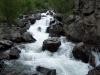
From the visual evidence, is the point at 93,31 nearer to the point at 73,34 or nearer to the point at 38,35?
the point at 73,34

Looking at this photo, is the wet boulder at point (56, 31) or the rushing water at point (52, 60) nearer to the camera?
the rushing water at point (52, 60)

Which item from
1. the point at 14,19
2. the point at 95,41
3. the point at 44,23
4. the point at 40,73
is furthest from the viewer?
the point at 44,23

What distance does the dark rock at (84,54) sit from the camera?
28312 mm

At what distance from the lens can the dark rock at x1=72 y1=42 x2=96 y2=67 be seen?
1115 inches

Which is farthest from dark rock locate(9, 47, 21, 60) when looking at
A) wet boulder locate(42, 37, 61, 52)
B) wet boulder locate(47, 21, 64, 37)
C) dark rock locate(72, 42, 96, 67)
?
wet boulder locate(47, 21, 64, 37)

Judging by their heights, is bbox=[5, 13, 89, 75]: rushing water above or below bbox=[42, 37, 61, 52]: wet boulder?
below

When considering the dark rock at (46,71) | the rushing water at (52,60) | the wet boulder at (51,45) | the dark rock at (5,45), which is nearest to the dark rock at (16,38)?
the rushing water at (52,60)

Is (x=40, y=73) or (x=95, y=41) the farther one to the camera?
(x=95, y=41)

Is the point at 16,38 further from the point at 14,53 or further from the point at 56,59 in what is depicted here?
the point at 56,59

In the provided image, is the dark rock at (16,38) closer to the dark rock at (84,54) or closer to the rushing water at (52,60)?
the rushing water at (52,60)

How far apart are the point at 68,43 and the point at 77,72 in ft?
31.9

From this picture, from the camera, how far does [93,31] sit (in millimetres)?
31781

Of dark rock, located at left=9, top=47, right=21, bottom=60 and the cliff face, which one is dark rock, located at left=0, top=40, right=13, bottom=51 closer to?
dark rock, located at left=9, top=47, right=21, bottom=60

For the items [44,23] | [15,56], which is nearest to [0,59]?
[15,56]
